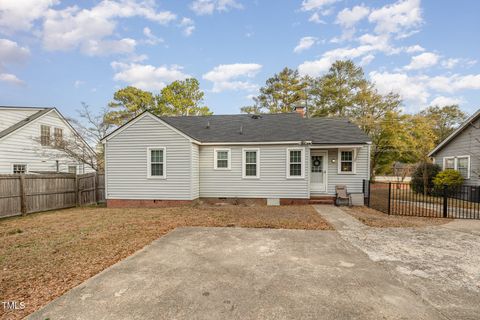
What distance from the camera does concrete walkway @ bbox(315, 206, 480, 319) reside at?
114 inches

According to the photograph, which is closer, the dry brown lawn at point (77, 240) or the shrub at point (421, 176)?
the dry brown lawn at point (77, 240)

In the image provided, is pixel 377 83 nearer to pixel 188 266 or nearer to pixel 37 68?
pixel 188 266

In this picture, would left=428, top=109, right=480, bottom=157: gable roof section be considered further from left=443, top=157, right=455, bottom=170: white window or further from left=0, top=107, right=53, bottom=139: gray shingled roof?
left=0, top=107, right=53, bottom=139: gray shingled roof

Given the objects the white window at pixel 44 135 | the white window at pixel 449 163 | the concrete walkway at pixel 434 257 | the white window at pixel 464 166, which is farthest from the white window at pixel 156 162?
the white window at pixel 449 163

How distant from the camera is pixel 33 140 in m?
15.0

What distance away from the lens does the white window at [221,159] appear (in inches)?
444

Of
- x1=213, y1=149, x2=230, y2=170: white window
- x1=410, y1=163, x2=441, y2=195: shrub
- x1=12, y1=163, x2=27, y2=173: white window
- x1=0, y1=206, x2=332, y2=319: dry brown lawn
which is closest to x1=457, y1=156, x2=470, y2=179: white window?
x1=410, y1=163, x2=441, y2=195: shrub

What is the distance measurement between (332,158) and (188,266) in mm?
9667

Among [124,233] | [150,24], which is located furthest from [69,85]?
[124,233]

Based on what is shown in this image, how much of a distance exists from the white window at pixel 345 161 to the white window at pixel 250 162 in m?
4.36

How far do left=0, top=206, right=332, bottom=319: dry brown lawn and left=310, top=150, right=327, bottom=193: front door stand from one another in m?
2.44

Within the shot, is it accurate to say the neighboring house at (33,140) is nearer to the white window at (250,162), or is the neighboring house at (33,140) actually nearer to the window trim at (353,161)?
the white window at (250,162)

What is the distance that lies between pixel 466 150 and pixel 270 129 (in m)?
12.2

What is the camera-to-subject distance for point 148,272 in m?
3.67
